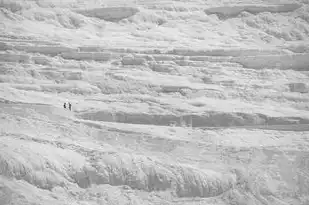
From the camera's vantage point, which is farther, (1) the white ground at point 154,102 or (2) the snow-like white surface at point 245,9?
(2) the snow-like white surface at point 245,9

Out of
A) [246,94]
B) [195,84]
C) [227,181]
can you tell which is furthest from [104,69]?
[227,181]

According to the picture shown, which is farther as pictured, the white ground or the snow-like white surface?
the snow-like white surface

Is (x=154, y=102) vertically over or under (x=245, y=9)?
under

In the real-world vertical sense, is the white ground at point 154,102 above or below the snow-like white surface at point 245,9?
below

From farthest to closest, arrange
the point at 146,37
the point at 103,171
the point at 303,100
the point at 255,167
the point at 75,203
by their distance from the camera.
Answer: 1. the point at 146,37
2. the point at 303,100
3. the point at 255,167
4. the point at 103,171
5. the point at 75,203

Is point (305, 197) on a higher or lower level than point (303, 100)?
lower

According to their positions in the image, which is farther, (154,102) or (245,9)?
(245,9)

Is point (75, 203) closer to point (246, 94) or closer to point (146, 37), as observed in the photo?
point (246, 94)

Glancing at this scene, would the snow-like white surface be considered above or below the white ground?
above
